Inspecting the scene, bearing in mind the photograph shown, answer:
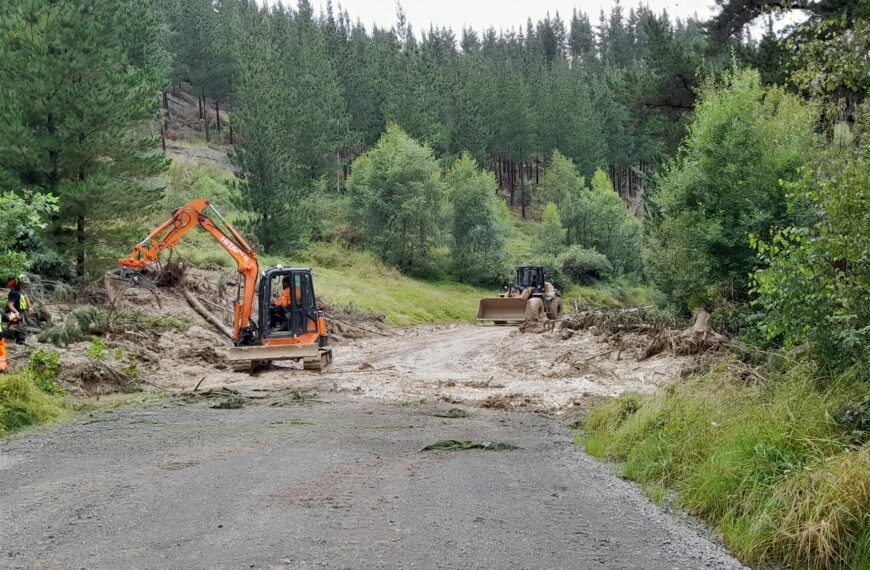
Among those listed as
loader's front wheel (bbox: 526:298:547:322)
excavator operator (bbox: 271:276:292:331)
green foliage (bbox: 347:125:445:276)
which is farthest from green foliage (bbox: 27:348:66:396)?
green foliage (bbox: 347:125:445:276)

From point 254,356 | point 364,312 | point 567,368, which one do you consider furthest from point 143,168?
point 567,368

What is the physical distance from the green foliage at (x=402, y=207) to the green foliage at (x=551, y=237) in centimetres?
1045

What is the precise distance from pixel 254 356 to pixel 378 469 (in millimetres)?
9381

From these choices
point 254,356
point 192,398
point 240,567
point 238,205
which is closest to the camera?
point 240,567

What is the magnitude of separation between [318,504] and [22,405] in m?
7.31

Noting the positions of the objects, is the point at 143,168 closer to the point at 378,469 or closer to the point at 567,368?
the point at 567,368

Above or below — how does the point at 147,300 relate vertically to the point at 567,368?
above

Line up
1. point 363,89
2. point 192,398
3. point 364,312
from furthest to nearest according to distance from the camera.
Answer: point 363,89
point 364,312
point 192,398

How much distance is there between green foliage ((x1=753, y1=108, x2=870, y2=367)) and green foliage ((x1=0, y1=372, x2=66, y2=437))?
11171 millimetres

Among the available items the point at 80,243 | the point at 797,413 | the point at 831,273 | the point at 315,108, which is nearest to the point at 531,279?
the point at 80,243

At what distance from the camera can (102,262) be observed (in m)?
21.9

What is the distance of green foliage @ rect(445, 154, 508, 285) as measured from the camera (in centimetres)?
4950

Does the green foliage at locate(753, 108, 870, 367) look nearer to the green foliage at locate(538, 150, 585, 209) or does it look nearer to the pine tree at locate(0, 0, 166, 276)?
the pine tree at locate(0, 0, 166, 276)

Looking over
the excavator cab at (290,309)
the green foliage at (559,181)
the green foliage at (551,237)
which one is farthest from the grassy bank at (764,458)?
the green foliage at (559,181)
